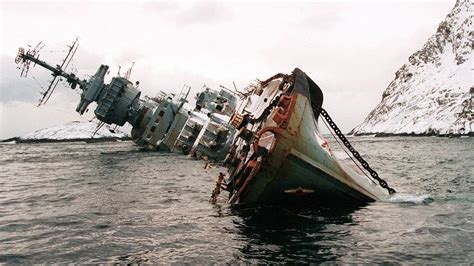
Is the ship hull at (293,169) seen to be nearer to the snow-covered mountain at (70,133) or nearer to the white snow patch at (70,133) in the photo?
the snow-covered mountain at (70,133)

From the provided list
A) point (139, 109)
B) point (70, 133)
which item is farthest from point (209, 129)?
point (70, 133)

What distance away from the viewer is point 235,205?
16156 mm

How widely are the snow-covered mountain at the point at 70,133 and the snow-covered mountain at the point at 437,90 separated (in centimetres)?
10850

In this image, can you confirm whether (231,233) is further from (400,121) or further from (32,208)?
(400,121)

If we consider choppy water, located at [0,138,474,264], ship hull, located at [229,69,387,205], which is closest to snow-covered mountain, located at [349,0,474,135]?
ship hull, located at [229,69,387,205]

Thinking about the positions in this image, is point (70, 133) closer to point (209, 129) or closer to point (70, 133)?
point (70, 133)

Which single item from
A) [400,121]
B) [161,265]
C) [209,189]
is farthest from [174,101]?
[400,121]

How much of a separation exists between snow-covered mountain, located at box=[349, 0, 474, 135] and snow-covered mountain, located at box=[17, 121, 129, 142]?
109 metres

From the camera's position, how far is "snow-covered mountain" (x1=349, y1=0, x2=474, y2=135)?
421ft

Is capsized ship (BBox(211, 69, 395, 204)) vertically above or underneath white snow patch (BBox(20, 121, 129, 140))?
above

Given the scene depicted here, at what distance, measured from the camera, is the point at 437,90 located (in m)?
155

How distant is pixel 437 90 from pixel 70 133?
14844 cm

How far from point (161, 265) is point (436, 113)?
475 ft

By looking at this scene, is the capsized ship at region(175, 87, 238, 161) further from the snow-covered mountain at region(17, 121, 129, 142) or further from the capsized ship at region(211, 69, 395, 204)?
the snow-covered mountain at region(17, 121, 129, 142)
